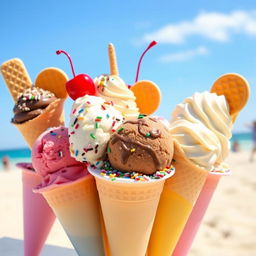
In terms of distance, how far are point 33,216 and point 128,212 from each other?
0.86m

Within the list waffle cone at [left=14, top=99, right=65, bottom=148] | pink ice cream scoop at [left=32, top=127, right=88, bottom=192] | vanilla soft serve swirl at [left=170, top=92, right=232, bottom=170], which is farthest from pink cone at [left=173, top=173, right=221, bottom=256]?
waffle cone at [left=14, top=99, right=65, bottom=148]

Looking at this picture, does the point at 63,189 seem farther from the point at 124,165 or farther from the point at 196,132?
the point at 196,132

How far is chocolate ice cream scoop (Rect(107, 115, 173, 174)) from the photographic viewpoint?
48.0 inches

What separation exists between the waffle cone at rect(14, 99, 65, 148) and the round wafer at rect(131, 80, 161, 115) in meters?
0.51

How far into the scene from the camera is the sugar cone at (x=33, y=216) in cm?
182

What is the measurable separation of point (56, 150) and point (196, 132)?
729 millimetres

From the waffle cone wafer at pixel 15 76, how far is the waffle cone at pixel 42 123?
292 millimetres

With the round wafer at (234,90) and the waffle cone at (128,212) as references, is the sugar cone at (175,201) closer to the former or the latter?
the waffle cone at (128,212)

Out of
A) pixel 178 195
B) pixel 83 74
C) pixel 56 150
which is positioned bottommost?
pixel 178 195

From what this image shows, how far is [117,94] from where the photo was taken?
5.30 feet

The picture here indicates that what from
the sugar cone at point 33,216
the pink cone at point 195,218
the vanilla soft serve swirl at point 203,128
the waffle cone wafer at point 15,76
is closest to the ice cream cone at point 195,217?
the pink cone at point 195,218

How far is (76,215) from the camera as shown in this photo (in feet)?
4.77

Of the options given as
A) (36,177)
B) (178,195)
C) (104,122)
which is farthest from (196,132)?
(36,177)

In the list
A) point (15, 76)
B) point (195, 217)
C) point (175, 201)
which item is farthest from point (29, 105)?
point (195, 217)
